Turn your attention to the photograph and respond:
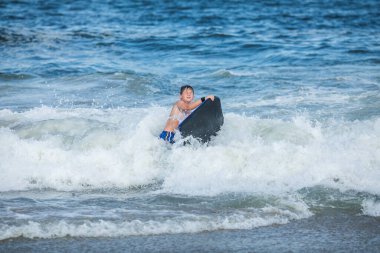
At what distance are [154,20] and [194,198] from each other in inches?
826

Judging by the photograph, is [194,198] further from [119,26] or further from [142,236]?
[119,26]

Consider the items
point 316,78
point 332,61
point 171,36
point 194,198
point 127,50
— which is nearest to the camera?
point 194,198

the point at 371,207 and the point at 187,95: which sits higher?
the point at 187,95

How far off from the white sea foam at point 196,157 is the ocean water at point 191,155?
0.08ft

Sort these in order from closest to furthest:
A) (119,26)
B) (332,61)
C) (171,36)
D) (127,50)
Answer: (332,61)
(127,50)
(171,36)
(119,26)

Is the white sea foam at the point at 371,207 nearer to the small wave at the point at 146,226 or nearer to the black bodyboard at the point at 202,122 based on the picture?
the small wave at the point at 146,226

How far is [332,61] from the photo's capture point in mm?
16562

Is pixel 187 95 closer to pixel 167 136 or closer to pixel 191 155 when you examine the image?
pixel 167 136

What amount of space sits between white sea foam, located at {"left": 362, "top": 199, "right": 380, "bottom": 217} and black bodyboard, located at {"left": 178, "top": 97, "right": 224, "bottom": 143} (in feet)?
8.65

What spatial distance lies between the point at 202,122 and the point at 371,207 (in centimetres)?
280

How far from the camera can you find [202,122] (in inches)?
332

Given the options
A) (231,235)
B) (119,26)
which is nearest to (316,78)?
(231,235)

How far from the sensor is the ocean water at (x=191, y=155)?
5.81 meters

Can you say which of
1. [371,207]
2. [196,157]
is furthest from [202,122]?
[371,207]
